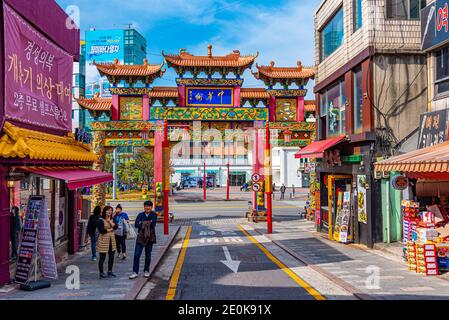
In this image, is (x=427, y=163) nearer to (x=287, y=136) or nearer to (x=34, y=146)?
(x=34, y=146)

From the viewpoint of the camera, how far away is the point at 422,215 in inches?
480

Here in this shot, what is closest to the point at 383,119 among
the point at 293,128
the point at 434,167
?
the point at 434,167

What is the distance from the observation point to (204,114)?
27.4m

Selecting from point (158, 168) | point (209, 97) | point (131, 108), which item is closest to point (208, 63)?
point (209, 97)

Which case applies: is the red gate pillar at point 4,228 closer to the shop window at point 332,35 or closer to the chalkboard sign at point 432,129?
the chalkboard sign at point 432,129

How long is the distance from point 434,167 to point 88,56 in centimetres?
10936

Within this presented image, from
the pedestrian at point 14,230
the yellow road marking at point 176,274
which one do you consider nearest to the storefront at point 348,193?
the yellow road marking at point 176,274

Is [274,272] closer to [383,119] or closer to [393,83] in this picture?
[383,119]

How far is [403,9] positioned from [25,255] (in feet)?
47.5

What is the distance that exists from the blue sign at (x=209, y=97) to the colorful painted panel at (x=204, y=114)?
43 cm

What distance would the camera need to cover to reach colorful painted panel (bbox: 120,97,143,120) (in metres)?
28.1

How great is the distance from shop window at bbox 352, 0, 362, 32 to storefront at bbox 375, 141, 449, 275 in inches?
241

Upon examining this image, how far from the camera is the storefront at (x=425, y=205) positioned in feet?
35.2

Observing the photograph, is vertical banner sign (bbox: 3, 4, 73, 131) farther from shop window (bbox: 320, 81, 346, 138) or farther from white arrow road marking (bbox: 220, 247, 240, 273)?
shop window (bbox: 320, 81, 346, 138)
